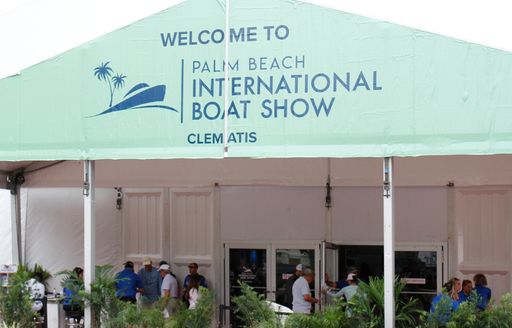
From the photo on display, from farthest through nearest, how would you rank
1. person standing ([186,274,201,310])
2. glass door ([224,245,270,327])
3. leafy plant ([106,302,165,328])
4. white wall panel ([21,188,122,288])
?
1. white wall panel ([21,188,122,288])
2. glass door ([224,245,270,327])
3. person standing ([186,274,201,310])
4. leafy plant ([106,302,165,328])

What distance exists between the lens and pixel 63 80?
11125mm

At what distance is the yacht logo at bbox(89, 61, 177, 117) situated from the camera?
10.8 metres

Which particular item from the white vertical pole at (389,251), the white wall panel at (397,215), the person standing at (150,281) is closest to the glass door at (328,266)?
the white wall panel at (397,215)

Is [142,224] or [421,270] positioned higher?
[142,224]

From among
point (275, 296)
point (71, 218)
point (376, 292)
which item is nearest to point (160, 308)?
point (376, 292)

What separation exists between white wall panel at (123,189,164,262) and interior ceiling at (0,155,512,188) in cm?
A: 51

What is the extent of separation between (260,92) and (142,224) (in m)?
6.24

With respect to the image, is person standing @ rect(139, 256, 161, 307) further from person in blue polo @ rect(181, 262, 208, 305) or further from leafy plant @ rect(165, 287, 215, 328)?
leafy plant @ rect(165, 287, 215, 328)

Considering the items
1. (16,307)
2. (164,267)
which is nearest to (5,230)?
(164,267)

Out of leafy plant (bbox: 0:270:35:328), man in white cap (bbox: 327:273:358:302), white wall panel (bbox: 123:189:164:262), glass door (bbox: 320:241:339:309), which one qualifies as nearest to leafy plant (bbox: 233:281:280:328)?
man in white cap (bbox: 327:273:358:302)

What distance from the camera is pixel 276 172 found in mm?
14727

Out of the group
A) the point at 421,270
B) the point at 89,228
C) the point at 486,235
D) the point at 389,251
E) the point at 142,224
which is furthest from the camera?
the point at 142,224

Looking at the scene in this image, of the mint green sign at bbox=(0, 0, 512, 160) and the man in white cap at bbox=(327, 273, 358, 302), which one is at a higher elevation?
the mint green sign at bbox=(0, 0, 512, 160)

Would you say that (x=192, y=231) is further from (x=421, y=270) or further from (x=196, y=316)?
(x=196, y=316)
